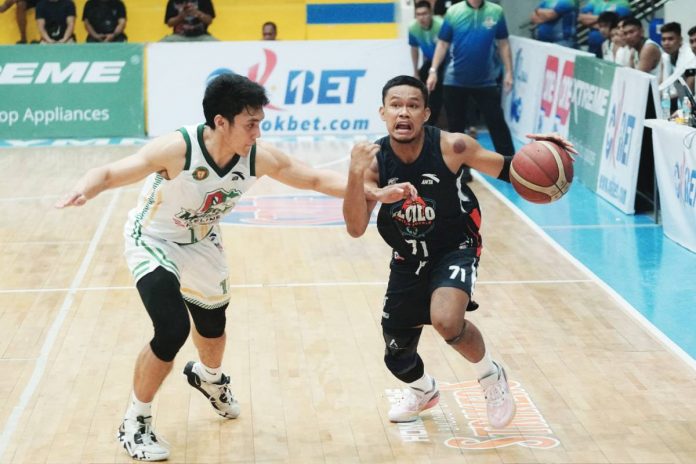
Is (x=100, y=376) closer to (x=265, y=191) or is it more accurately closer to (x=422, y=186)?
(x=422, y=186)

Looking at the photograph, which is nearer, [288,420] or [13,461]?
[13,461]

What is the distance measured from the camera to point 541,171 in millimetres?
5672


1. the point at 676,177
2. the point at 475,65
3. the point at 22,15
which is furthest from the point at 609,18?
the point at 22,15

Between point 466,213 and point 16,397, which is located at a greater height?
point 466,213

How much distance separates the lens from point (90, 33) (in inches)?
684

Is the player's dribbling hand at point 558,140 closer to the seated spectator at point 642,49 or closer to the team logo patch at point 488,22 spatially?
the seated spectator at point 642,49

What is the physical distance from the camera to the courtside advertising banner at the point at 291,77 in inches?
643

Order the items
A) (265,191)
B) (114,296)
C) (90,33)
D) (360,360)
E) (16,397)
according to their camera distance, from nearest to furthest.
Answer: (16,397) < (360,360) < (114,296) < (265,191) < (90,33)

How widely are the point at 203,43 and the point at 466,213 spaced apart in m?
11.1

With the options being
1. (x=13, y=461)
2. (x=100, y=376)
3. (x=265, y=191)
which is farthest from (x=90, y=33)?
(x=13, y=461)

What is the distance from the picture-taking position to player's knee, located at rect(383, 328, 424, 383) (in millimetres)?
5922

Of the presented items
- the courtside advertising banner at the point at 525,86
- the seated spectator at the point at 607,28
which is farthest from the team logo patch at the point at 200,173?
the seated spectator at the point at 607,28

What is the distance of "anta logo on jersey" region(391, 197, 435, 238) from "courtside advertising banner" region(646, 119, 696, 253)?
4.81 metres

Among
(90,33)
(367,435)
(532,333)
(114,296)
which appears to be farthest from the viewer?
(90,33)
